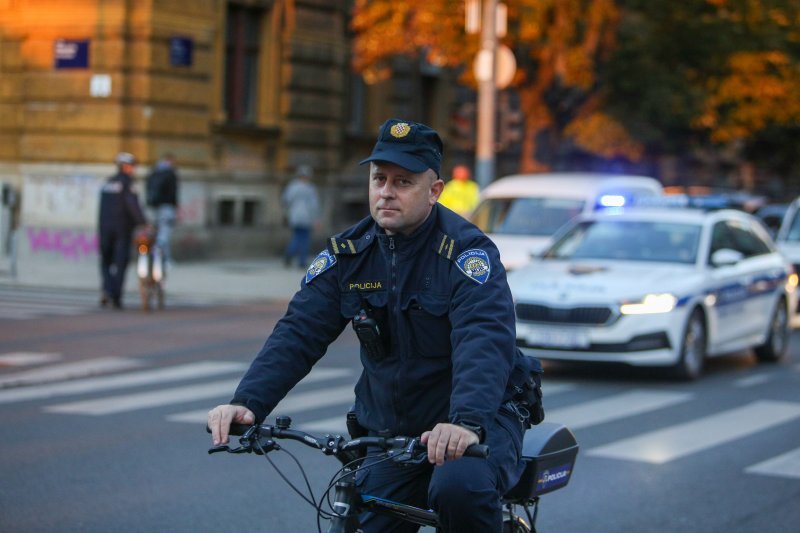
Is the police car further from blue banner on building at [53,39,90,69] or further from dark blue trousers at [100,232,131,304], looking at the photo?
blue banner on building at [53,39,90,69]

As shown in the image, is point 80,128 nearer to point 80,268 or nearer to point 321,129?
point 80,268

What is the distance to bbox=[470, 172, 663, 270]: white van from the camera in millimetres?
18172

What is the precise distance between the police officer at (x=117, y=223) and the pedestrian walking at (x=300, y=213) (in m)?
7.69

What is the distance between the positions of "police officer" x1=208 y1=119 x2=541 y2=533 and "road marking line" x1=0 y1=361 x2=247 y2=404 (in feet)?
22.8

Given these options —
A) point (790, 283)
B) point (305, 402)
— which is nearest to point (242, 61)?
point (790, 283)

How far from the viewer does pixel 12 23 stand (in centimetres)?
2509

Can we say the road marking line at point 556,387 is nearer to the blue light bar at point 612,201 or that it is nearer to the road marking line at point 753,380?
the road marking line at point 753,380

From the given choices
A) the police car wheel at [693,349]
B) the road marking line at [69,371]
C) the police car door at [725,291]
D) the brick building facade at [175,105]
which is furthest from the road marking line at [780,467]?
the brick building facade at [175,105]

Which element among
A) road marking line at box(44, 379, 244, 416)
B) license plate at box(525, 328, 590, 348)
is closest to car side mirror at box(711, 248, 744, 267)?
license plate at box(525, 328, 590, 348)

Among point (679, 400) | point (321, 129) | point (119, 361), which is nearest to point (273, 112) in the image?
point (321, 129)

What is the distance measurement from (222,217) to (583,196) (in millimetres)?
9967

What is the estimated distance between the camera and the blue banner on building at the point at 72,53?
2409 centimetres

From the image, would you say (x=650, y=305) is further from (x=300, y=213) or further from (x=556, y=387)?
(x=300, y=213)

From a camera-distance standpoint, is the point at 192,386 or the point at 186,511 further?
the point at 192,386
